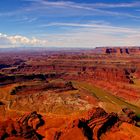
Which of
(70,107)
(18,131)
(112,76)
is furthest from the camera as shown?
(112,76)

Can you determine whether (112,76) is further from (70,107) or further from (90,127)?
(90,127)

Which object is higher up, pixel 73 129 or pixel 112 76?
pixel 73 129

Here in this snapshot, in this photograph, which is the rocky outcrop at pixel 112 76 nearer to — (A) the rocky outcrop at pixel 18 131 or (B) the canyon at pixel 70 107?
(B) the canyon at pixel 70 107

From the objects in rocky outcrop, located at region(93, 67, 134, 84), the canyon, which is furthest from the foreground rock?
rocky outcrop, located at region(93, 67, 134, 84)

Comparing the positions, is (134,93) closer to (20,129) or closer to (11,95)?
(11,95)

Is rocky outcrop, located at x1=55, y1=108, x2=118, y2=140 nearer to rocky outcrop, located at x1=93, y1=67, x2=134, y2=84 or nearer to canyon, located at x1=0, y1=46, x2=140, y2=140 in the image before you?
canyon, located at x1=0, y1=46, x2=140, y2=140

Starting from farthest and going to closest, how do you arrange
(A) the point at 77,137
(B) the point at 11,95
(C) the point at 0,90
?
(C) the point at 0,90 < (B) the point at 11,95 < (A) the point at 77,137

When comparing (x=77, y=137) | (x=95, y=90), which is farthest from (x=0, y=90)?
(x=77, y=137)

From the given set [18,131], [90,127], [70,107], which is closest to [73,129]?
[90,127]

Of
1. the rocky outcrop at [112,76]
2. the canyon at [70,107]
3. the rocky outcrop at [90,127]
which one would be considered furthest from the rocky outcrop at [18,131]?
the rocky outcrop at [112,76]

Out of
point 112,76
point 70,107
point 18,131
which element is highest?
point 18,131

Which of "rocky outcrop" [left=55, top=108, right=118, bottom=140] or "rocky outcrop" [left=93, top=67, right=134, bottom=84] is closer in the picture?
"rocky outcrop" [left=55, top=108, right=118, bottom=140]
